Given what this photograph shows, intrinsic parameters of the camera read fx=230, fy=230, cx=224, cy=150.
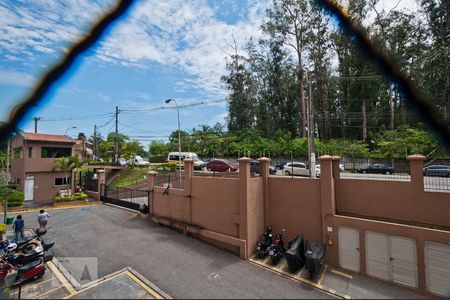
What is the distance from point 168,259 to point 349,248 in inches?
317

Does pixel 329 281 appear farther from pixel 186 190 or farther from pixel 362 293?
pixel 186 190

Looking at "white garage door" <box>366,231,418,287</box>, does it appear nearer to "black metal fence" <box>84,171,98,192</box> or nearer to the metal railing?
the metal railing

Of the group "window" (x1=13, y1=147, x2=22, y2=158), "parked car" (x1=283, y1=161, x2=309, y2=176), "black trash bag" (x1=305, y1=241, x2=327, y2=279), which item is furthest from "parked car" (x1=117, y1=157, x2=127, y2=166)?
"black trash bag" (x1=305, y1=241, x2=327, y2=279)

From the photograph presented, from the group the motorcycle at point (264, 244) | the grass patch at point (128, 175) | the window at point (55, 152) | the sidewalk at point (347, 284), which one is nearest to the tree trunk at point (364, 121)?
the sidewalk at point (347, 284)

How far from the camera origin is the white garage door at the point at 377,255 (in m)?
9.41

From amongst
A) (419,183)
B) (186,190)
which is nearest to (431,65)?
(419,183)

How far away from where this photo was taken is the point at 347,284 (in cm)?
912

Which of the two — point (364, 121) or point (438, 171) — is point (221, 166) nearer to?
point (438, 171)

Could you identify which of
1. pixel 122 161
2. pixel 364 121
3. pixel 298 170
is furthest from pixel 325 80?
pixel 122 161

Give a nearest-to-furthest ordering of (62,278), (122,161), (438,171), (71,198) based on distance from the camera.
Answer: (62,278) → (438,171) → (71,198) → (122,161)

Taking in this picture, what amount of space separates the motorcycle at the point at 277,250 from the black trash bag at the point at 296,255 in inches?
24.1

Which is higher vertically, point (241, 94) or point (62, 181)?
point (241, 94)

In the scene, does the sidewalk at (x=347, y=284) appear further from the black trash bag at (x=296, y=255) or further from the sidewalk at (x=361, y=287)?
the black trash bag at (x=296, y=255)

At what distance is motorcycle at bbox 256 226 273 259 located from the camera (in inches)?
437
